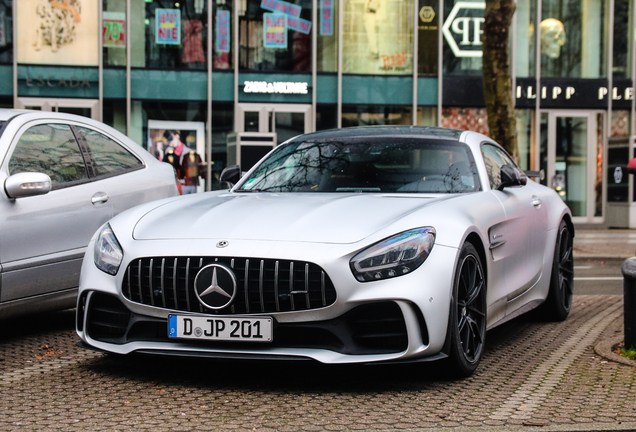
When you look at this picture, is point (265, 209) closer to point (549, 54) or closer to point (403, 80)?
point (403, 80)

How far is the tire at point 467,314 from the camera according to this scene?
4.53 m

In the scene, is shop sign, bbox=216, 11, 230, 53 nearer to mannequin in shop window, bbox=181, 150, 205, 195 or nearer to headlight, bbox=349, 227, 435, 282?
mannequin in shop window, bbox=181, 150, 205, 195

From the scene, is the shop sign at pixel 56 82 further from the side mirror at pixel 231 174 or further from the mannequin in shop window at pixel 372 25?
the side mirror at pixel 231 174

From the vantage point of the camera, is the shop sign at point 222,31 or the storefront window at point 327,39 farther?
the storefront window at point 327,39

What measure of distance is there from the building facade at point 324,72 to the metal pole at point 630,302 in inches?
520

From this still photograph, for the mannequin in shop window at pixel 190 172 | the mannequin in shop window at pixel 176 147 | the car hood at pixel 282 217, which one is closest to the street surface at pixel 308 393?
the car hood at pixel 282 217

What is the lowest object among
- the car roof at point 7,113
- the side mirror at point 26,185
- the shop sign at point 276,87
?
the side mirror at point 26,185

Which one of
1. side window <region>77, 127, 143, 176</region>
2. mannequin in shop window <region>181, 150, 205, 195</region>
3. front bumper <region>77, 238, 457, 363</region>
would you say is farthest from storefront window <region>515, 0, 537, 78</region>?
front bumper <region>77, 238, 457, 363</region>

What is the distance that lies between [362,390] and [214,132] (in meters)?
16.4

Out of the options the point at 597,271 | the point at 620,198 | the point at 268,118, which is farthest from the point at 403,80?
the point at 597,271

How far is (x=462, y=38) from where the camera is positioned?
70.5 feet

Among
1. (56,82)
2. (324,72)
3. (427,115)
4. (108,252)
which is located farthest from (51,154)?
(427,115)

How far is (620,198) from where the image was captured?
72.7 feet

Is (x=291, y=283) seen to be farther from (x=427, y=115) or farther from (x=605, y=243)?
(x=427, y=115)
